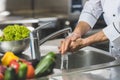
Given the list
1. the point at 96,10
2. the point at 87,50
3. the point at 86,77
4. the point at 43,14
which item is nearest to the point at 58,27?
the point at 43,14

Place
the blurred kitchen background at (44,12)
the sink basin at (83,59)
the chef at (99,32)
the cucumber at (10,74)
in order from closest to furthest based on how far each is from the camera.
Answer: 1. the cucumber at (10,74)
2. the chef at (99,32)
3. the sink basin at (83,59)
4. the blurred kitchen background at (44,12)

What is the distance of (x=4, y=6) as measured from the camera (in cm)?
268

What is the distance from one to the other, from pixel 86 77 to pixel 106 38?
323 millimetres

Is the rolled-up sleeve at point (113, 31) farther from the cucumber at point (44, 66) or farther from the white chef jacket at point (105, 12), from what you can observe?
the cucumber at point (44, 66)

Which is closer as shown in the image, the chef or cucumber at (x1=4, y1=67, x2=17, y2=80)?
cucumber at (x1=4, y1=67, x2=17, y2=80)

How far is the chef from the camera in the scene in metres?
1.42

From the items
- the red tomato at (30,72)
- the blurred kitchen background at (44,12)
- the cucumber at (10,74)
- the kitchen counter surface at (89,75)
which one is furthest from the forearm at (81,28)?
the blurred kitchen background at (44,12)

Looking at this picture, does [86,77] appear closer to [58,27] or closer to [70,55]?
[70,55]

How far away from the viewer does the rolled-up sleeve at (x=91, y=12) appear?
5.92 ft

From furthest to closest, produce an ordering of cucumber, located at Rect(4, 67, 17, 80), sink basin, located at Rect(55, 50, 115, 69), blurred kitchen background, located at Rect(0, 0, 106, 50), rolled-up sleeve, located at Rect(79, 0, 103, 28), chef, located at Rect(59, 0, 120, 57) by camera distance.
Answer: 1. blurred kitchen background, located at Rect(0, 0, 106, 50)
2. rolled-up sleeve, located at Rect(79, 0, 103, 28)
3. sink basin, located at Rect(55, 50, 115, 69)
4. chef, located at Rect(59, 0, 120, 57)
5. cucumber, located at Rect(4, 67, 17, 80)

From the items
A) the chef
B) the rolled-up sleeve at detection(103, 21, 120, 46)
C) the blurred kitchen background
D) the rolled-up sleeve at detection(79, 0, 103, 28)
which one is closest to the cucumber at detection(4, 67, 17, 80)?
the chef

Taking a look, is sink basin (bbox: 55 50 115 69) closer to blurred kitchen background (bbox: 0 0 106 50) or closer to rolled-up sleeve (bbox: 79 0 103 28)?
rolled-up sleeve (bbox: 79 0 103 28)

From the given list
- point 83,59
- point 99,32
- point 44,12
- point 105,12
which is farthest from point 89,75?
point 44,12

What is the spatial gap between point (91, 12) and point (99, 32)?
40 cm
